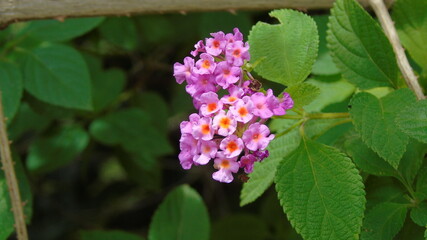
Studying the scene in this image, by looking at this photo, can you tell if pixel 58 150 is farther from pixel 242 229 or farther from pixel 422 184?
pixel 422 184

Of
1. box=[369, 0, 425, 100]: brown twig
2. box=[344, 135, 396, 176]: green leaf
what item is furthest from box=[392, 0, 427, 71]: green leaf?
box=[344, 135, 396, 176]: green leaf

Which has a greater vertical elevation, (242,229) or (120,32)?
(120,32)

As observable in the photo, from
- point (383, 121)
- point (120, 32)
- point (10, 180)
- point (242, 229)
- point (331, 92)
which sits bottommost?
point (242, 229)

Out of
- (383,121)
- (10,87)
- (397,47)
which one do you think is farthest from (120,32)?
(383,121)

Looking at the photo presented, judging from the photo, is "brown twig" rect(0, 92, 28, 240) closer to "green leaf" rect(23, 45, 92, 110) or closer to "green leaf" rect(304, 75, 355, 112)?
"green leaf" rect(23, 45, 92, 110)

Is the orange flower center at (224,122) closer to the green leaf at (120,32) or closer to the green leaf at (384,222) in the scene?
the green leaf at (384,222)

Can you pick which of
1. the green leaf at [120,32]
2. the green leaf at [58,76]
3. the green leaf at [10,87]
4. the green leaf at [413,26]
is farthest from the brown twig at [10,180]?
the green leaf at [413,26]

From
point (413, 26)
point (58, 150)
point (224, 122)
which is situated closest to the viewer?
point (224, 122)

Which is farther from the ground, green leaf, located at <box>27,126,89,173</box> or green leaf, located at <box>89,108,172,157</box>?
green leaf, located at <box>89,108,172,157</box>
